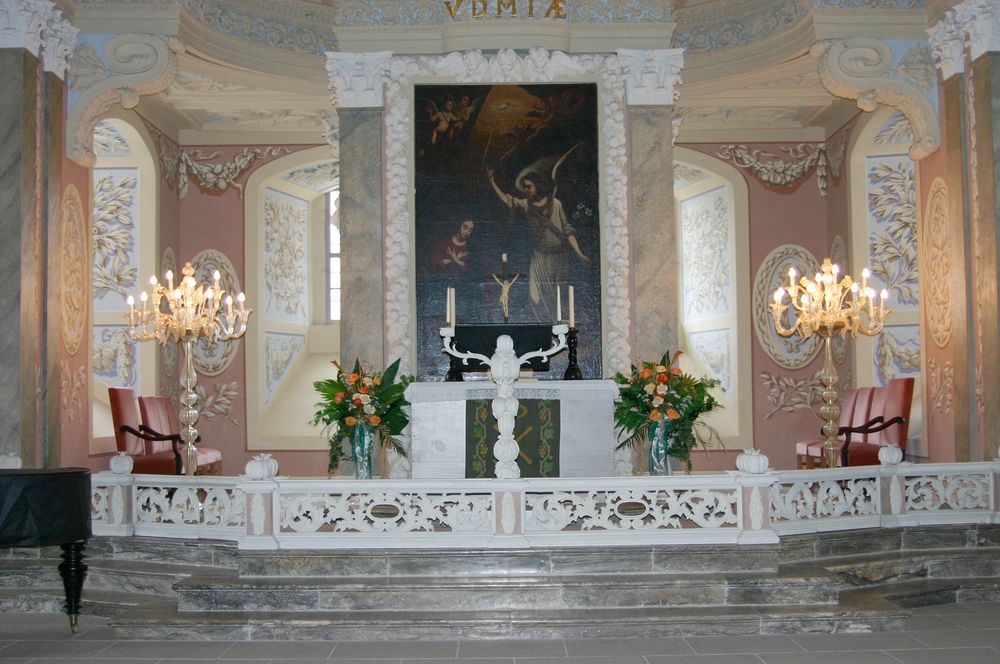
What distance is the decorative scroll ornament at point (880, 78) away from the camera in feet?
32.4

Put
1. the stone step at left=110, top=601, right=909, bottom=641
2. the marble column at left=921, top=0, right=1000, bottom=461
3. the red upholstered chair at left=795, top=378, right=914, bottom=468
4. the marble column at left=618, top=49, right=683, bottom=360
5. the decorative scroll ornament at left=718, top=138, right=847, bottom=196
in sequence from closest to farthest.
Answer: the stone step at left=110, top=601, right=909, bottom=641
the marble column at left=921, top=0, right=1000, bottom=461
the marble column at left=618, top=49, right=683, bottom=360
the red upholstered chair at left=795, top=378, right=914, bottom=468
the decorative scroll ornament at left=718, top=138, right=847, bottom=196

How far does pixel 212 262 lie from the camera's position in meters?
13.6

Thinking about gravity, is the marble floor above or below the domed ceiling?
below

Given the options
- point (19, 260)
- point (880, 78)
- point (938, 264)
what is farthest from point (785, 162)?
point (19, 260)

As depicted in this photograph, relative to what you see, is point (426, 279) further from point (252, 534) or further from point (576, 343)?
point (252, 534)

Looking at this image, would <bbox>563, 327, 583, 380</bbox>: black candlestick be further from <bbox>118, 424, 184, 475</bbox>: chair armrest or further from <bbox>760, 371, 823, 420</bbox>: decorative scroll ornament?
<bbox>760, 371, 823, 420</bbox>: decorative scroll ornament

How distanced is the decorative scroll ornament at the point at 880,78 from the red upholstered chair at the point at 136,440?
697 centimetres

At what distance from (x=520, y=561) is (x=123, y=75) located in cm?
596

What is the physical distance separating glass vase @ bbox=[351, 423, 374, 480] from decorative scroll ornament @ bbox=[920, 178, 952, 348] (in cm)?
501

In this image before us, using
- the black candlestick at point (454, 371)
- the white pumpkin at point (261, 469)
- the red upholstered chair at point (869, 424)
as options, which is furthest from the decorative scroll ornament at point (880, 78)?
the white pumpkin at point (261, 469)

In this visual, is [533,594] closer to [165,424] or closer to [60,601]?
[60,601]

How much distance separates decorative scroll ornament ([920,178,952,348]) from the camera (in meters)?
9.63

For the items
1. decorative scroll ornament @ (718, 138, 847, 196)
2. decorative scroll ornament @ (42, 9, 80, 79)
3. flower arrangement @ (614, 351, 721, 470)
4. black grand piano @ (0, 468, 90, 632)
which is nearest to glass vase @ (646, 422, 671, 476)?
flower arrangement @ (614, 351, 721, 470)

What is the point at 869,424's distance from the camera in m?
10.3
